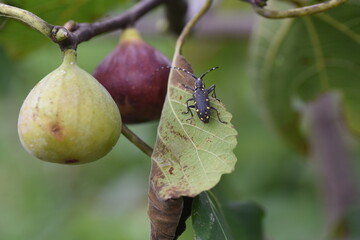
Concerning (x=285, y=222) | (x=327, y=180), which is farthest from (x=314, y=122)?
(x=285, y=222)

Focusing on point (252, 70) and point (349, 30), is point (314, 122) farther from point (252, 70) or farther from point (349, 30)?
point (349, 30)

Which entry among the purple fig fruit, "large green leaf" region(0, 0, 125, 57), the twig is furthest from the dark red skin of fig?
the twig

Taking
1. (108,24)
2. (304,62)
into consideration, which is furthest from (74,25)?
(304,62)

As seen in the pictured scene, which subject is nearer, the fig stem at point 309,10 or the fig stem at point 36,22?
the fig stem at point 36,22

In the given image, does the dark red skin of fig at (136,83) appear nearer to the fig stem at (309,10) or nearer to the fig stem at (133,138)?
the fig stem at (133,138)

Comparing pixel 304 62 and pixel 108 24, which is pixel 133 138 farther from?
pixel 304 62

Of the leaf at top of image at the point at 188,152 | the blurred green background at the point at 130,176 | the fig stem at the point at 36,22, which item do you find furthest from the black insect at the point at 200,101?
the blurred green background at the point at 130,176

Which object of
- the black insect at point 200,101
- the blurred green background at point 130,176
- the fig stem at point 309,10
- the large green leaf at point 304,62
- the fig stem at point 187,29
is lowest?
the blurred green background at point 130,176
